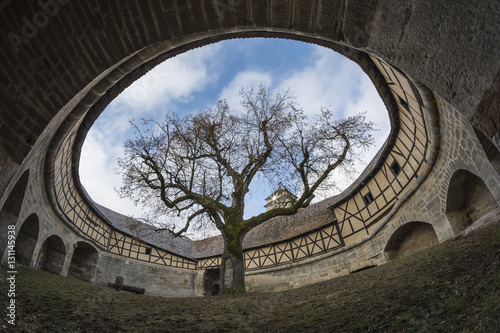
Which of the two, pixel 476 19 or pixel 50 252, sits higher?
pixel 50 252

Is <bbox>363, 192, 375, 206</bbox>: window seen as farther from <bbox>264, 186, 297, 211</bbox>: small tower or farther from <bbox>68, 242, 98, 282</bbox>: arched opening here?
<bbox>68, 242, 98, 282</bbox>: arched opening

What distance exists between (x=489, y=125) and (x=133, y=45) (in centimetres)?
269

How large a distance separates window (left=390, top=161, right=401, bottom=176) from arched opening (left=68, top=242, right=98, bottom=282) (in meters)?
14.9

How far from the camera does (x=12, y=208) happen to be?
721 centimetres

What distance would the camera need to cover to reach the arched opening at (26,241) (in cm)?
930

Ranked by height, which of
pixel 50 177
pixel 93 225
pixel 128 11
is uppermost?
pixel 93 225

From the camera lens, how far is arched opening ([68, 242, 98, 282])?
14.5 meters

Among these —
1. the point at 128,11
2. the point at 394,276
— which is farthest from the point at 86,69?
the point at 394,276

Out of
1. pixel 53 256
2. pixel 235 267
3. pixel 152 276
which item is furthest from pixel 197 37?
pixel 152 276

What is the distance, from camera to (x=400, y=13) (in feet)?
6.19

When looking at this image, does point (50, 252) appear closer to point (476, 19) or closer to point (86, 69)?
point (86, 69)

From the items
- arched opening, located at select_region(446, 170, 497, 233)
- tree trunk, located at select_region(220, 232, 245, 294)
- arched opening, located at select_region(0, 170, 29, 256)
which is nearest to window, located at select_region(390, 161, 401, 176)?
arched opening, located at select_region(446, 170, 497, 233)

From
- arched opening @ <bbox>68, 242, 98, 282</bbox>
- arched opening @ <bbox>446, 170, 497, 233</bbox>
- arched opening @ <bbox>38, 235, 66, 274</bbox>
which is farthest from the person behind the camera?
arched opening @ <bbox>68, 242, 98, 282</bbox>

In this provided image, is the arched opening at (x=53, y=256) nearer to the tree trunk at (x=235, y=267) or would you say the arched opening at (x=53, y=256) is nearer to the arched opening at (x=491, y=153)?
the tree trunk at (x=235, y=267)
